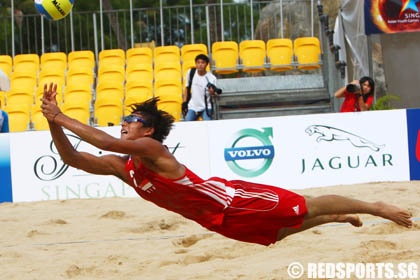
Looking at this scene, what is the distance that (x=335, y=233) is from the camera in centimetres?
732

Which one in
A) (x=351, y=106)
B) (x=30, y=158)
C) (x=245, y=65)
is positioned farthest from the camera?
(x=245, y=65)

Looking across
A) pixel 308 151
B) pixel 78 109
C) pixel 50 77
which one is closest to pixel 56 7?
pixel 308 151

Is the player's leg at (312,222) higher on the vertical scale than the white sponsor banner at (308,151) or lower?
lower

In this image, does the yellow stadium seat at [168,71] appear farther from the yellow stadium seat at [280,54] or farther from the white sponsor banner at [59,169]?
the white sponsor banner at [59,169]

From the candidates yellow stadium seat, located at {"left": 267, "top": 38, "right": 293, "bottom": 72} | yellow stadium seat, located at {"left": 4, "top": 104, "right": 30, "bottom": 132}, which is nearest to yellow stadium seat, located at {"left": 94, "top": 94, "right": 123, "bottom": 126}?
yellow stadium seat, located at {"left": 4, "top": 104, "right": 30, "bottom": 132}

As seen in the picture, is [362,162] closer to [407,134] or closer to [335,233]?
[407,134]

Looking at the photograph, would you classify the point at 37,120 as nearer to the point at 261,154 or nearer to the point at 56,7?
the point at 261,154

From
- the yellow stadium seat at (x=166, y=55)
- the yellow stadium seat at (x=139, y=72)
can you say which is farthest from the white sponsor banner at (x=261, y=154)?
the yellow stadium seat at (x=166, y=55)

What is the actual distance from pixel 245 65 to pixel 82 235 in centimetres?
724

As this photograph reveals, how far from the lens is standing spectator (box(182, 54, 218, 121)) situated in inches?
479

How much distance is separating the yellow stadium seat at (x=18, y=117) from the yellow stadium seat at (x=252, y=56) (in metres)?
3.90

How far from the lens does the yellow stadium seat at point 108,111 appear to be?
12.9 meters

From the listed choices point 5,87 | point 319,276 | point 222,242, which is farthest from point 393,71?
point 319,276

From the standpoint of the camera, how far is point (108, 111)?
42.5 feet
